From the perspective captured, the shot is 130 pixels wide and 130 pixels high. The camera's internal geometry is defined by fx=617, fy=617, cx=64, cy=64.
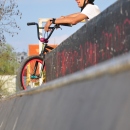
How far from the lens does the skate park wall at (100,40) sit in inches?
192

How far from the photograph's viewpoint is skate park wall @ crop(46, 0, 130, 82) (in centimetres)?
487

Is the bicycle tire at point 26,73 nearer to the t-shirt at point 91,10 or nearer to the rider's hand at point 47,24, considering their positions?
the rider's hand at point 47,24

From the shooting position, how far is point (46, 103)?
3172 millimetres

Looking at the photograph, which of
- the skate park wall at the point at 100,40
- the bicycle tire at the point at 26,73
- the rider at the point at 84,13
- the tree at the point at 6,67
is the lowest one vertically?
the tree at the point at 6,67

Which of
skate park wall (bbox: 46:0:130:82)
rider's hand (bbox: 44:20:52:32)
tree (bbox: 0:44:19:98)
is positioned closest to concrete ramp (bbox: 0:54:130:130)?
skate park wall (bbox: 46:0:130:82)

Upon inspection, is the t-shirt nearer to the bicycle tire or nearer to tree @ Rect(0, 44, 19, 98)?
the bicycle tire

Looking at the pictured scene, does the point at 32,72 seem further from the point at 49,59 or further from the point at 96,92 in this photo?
the point at 96,92

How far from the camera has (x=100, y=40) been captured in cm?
602

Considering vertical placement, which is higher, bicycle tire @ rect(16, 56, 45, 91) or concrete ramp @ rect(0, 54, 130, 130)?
concrete ramp @ rect(0, 54, 130, 130)

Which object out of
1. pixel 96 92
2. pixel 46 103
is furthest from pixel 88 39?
pixel 96 92

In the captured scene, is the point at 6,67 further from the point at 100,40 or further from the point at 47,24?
the point at 100,40

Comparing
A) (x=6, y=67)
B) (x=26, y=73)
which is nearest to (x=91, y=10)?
(x=26, y=73)

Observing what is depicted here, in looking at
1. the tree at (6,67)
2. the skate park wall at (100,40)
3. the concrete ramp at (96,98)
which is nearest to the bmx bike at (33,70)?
the skate park wall at (100,40)

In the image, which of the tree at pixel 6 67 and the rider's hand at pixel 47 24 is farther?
the tree at pixel 6 67
